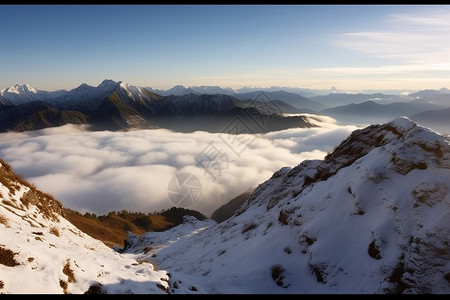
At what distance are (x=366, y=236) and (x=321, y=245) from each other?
393 centimetres

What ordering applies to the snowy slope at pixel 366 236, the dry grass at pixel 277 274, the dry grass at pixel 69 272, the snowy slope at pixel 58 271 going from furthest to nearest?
the dry grass at pixel 277 274, the snowy slope at pixel 366 236, the dry grass at pixel 69 272, the snowy slope at pixel 58 271

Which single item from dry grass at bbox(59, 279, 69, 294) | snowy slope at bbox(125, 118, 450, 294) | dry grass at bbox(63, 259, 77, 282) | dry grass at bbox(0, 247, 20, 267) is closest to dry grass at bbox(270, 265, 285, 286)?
snowy slope at bbox(125, 118, 450, 294)

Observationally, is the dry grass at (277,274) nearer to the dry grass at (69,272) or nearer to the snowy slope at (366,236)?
the snowy slope at (366,236)

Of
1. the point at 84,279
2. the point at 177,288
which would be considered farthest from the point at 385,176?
the point at 84,279

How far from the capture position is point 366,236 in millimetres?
23781

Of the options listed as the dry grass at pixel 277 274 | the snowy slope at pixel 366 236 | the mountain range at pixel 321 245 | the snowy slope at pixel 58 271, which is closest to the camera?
the snowy slope at pixel 58 271

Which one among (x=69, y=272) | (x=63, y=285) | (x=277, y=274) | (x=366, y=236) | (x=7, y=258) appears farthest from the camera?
(x=277, y=274)

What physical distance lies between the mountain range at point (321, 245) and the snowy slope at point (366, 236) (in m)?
0.07

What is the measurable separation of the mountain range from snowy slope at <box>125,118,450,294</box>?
7cm

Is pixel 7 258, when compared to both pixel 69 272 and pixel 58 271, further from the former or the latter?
pixel 69 272

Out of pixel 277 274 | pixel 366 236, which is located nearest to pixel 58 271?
pixel 277 274

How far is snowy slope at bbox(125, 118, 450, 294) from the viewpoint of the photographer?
65.9 ft

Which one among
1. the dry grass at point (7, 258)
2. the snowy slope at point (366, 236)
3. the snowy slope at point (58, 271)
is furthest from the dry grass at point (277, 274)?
the dry grass at point (7, 258)

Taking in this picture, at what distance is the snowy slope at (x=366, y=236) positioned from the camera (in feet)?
65.9
